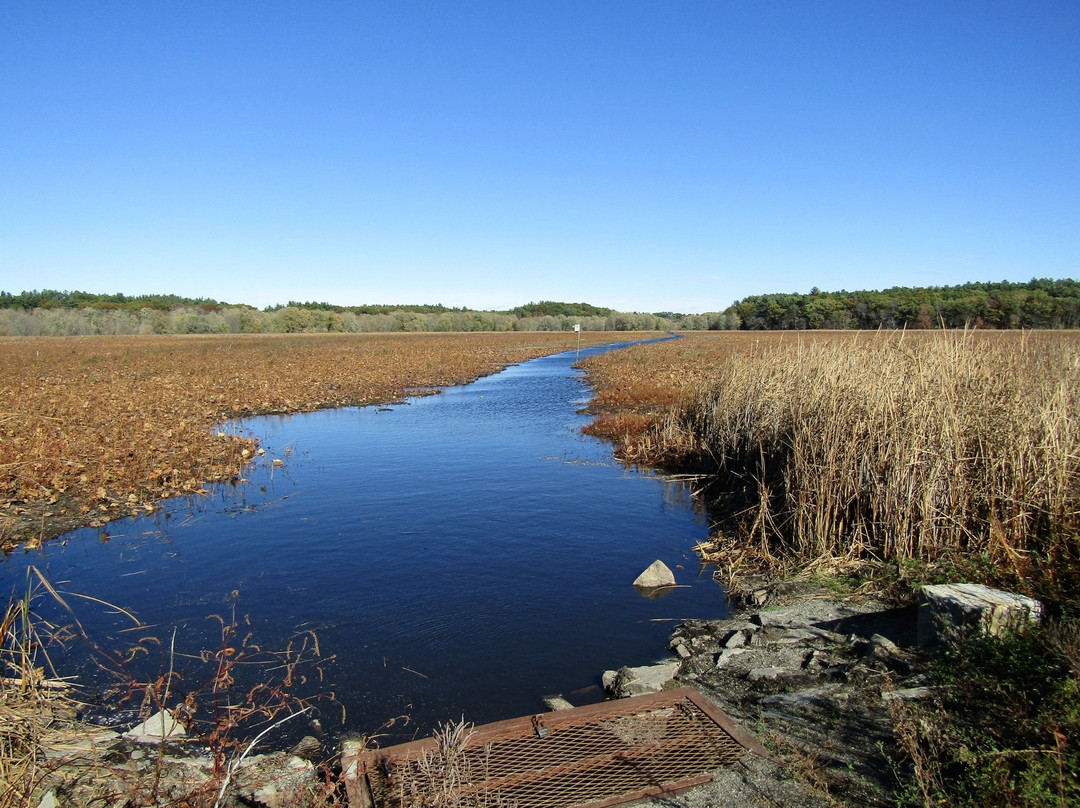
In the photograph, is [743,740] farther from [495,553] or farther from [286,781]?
[495,553]

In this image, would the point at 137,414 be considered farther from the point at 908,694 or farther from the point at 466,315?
the point at 466,315

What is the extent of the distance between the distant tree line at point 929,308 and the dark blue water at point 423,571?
575cm

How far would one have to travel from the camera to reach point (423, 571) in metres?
8.97

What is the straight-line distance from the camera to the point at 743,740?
15.5 ft

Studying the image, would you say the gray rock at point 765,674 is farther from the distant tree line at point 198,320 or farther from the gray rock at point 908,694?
the distant tree line at point 198,320

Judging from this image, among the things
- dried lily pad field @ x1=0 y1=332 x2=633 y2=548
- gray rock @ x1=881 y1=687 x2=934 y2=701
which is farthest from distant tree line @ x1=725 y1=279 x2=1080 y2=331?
dried lily pad field @ x1=0 y1=332 x2=633 y2=548

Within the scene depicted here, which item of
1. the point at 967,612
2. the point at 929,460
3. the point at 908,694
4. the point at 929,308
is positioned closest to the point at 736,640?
the point at 908,694

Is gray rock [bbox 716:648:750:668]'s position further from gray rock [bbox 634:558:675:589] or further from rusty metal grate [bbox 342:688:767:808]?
gray rock [bbox 634:558:675:589]

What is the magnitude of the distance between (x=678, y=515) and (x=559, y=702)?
6.54m

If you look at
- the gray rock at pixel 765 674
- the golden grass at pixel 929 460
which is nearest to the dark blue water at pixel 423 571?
the gray rock at pixel 765 674

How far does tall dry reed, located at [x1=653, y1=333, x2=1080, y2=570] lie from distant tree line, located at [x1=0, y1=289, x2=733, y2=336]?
6523 cm

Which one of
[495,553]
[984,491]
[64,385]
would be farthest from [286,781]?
[64,385]

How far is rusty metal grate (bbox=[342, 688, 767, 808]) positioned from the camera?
4.15 m

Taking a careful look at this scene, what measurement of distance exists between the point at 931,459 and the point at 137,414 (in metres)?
19.4
